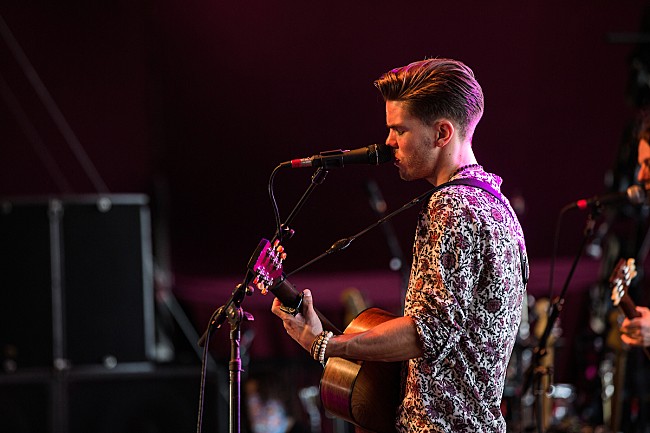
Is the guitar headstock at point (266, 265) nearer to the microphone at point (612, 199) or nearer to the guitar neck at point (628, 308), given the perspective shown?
the microphone at point (612, 199)

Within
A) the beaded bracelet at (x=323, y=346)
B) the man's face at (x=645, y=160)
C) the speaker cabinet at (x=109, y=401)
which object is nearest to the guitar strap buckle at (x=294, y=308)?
the beaded bracelet at (x=323, y=346)

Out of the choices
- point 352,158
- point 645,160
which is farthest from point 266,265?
point 645,160

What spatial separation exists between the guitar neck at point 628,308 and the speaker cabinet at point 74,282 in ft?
8.44

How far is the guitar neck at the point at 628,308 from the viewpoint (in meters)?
3.88

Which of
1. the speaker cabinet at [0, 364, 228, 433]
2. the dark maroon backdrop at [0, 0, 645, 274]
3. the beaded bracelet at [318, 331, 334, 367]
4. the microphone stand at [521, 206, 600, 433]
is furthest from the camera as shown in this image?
the dark maroon backdrop at [0, 0, 645, 274]

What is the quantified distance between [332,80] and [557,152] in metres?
1.59

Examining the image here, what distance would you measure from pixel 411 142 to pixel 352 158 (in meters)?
0.20

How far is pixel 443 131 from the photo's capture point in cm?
271

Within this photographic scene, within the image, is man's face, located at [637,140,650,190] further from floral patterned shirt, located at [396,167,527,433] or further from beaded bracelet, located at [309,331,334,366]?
beaded bracelet, located at [309,331,334,366]

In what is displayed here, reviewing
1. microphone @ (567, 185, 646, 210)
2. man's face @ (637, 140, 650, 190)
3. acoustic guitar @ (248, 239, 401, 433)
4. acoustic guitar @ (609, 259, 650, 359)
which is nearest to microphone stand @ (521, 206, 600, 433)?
microphone @ (567, 185, 646, 210)

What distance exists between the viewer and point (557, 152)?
22.1ft

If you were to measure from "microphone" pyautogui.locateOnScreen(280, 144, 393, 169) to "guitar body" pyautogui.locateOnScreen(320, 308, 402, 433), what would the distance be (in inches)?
18.6

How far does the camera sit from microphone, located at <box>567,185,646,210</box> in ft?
12.3

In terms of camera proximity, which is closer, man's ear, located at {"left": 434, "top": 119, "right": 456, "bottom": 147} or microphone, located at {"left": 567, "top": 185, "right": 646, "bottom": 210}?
man's ear, located at {"left": 434, "top": 119, "right": 456, "bottom": 147}
